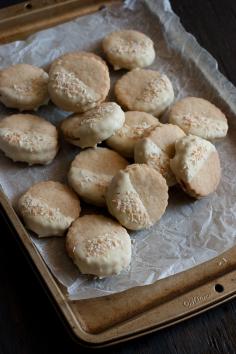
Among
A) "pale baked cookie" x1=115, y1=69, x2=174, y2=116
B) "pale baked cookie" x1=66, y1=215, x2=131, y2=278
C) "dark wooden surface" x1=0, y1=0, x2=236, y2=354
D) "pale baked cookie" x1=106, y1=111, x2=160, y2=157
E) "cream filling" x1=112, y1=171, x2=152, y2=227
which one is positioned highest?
"pale baked cookie" x1=115, y1=69, x2=174, y2=116

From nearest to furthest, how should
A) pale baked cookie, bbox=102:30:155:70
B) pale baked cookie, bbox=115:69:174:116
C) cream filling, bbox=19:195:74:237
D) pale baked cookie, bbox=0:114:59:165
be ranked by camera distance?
cream filling, bbox=19:195:74:237 < pale baked cookie, bbox=0:114:59:165 < pale baked cookie, bbox=115:69:174:116 < pale baked cookie, bbox=102:30:155:70

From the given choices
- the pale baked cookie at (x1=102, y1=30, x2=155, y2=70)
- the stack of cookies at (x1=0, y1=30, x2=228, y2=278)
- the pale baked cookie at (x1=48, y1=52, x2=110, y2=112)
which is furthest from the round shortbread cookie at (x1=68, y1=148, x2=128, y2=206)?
the pale baked cookie at (x1=102, y1=30, x2=155, y2=70)

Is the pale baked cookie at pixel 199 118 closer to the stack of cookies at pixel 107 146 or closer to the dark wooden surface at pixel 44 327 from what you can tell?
the stack of cookies at pixel 107 146

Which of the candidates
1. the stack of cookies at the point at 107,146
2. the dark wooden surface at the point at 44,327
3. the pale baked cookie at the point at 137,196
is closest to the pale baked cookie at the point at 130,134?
the stack of cookies at the point at 107,146

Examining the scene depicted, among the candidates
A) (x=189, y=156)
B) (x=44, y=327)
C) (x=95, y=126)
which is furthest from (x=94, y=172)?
(x=44, y=327)

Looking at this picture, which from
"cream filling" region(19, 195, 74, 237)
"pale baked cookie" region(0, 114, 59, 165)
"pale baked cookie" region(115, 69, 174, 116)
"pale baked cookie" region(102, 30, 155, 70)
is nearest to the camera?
"cream filling" region(19, 195, 74, 237)

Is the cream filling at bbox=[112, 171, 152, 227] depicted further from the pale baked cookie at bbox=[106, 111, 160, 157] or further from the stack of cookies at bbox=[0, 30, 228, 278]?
the pale baked cookie at bbox=[106, 111, 160, 157]
